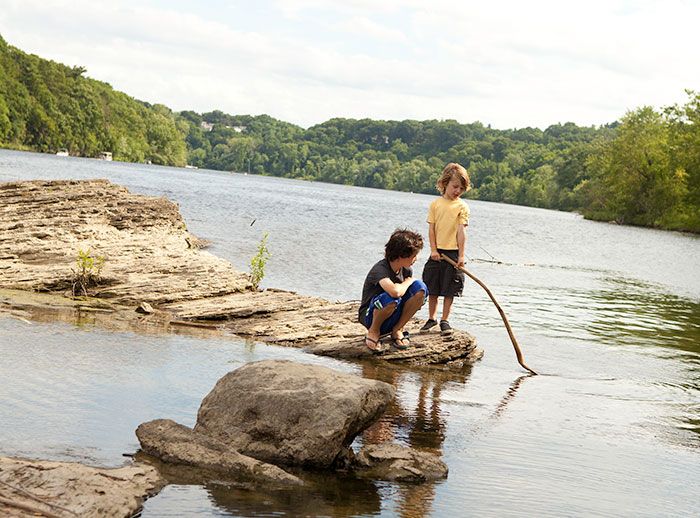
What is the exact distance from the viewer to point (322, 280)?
21.7m

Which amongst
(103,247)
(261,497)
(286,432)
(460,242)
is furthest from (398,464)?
(103,247)

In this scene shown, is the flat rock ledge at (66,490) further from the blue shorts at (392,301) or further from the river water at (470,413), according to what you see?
the blue shorts at (392,301)

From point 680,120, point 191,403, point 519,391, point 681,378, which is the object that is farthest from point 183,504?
point 680,120

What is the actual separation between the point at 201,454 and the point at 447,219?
592cm

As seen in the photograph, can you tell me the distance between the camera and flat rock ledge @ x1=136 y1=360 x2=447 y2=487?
242 inches

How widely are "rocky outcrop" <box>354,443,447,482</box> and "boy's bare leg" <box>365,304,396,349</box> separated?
12.2 feet

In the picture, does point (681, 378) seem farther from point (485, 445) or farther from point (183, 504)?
point (183, 504)

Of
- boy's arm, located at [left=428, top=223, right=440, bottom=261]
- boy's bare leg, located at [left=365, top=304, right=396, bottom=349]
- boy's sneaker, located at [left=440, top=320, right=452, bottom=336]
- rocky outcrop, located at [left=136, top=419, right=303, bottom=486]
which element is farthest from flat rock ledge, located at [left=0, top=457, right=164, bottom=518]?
boy's arm, located at [left=428, top=223, right=440, bottom=261]

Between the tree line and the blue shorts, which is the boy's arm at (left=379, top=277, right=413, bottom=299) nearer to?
the blue shorts

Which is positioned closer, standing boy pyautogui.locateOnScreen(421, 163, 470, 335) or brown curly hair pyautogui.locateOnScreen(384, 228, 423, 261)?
brown curly hair pyautogui.locateOnScreen(384, 228, 423, 261)

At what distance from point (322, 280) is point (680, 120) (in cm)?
→ 9197

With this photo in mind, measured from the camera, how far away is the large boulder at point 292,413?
6359mm

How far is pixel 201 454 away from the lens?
241 inches

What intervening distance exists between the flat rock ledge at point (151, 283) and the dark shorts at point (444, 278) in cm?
55
